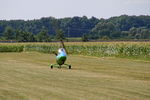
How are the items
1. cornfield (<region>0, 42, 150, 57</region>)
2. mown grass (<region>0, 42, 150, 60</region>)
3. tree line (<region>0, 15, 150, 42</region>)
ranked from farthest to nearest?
tree line (<region>0, 15, 150, 42</region>)
cornfield (<region>0, 42, 150, 57</region>)
mown grass (<region>0, 42, 150, 60</region>)

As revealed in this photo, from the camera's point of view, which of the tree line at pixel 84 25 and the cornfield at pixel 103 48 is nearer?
the cornfield at pixel 103 48

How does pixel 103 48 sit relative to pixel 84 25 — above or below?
below

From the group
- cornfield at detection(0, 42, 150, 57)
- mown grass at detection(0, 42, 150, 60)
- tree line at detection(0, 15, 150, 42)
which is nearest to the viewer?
mown grass at detection(0, 42, 150, 60)

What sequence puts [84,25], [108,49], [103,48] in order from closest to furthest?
[108,49] < [103,48] < [84,25]

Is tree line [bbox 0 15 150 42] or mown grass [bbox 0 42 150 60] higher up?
tree line [bbox 0 15 150 42]

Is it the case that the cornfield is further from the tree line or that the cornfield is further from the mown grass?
the tree line

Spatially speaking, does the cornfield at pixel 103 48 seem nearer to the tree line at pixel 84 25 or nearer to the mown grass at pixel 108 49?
the mown grass at pixel 108 49

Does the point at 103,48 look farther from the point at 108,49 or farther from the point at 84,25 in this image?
the point at 84,25

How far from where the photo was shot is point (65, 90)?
47.9ft

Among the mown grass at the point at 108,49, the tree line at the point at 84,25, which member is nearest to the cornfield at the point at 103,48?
the mown grass at the point at 108,49

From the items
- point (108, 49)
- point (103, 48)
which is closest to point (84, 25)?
point (103, 48)

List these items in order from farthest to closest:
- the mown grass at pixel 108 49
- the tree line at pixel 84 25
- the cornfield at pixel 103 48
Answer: the tree line at pixel 84 25, the cornfield at pixel 103 48, the mown grass at pixel 108 49

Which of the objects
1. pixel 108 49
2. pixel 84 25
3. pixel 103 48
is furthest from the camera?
pixel 84 25

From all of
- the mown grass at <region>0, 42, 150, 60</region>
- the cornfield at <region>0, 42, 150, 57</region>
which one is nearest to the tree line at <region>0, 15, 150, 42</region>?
the cornfield at <region>0, 42, 150, 57</region>
